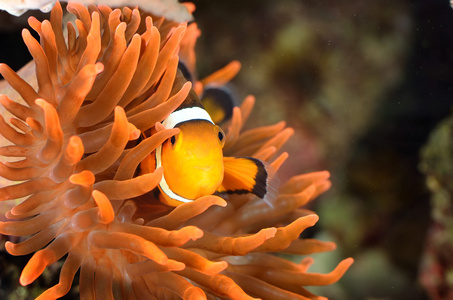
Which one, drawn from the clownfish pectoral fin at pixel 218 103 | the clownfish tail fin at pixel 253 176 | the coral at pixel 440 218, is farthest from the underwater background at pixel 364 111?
the clownfish tail fin at pixel 253 176

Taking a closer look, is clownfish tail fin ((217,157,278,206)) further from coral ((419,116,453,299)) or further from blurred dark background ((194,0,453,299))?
coral ((419,116,453,299))

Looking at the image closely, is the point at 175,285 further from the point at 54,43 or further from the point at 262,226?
the point at 54,43

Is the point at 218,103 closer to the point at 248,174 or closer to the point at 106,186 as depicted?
the point at 248,174

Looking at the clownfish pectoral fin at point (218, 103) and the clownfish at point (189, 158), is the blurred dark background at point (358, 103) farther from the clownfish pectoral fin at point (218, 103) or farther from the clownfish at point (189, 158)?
the clownfish at point (189, 158)

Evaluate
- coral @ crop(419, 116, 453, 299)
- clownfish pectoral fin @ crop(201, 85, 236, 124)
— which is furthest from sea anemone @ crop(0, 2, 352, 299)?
coral @ crop(419, 116, 453, 299)

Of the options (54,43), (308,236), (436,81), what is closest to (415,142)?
(436,81)

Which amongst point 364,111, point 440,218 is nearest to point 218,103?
point 364,111
